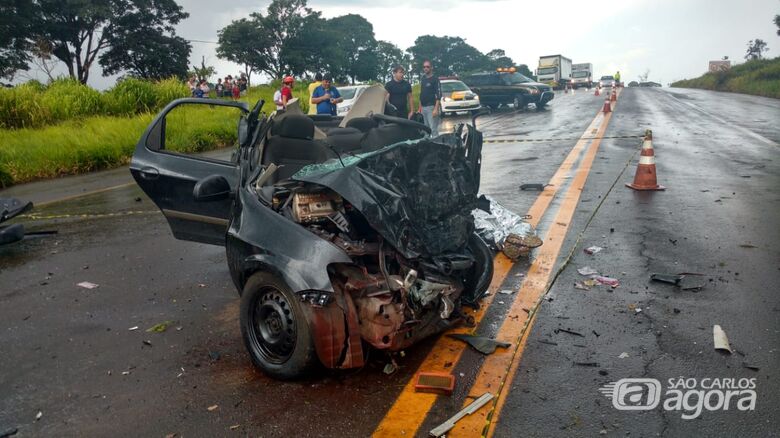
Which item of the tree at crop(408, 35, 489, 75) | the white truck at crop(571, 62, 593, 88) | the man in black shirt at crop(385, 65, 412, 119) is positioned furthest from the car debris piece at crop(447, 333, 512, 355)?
the tree at crop(408, 35, 489, 75)

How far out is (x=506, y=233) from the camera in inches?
230

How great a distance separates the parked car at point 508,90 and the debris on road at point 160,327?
24883 mm

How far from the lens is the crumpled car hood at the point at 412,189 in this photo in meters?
3.42

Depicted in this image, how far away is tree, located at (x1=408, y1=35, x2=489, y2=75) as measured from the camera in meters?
98.9

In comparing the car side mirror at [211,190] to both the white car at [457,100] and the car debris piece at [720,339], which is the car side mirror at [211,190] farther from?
the white car at [457,100]

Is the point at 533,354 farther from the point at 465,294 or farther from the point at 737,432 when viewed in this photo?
the point at 737,432

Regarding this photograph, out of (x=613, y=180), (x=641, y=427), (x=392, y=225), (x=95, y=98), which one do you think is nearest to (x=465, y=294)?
(x=392, y=225)

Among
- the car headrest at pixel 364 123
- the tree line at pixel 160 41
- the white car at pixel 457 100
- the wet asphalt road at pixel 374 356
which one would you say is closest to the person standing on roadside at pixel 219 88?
the tree line at pixel 160 41

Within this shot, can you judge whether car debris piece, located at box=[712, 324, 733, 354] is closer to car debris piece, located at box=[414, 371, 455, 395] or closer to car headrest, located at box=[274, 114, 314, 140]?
car debris piece, located at box=[414, 371, 455, 395]

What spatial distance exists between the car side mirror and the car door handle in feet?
5.40

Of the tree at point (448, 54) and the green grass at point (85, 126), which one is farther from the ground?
the tree at point (448, 54)

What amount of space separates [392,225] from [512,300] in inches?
61.7

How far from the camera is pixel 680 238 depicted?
6.05 metres

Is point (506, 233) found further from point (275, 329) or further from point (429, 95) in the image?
point (429, 95)
